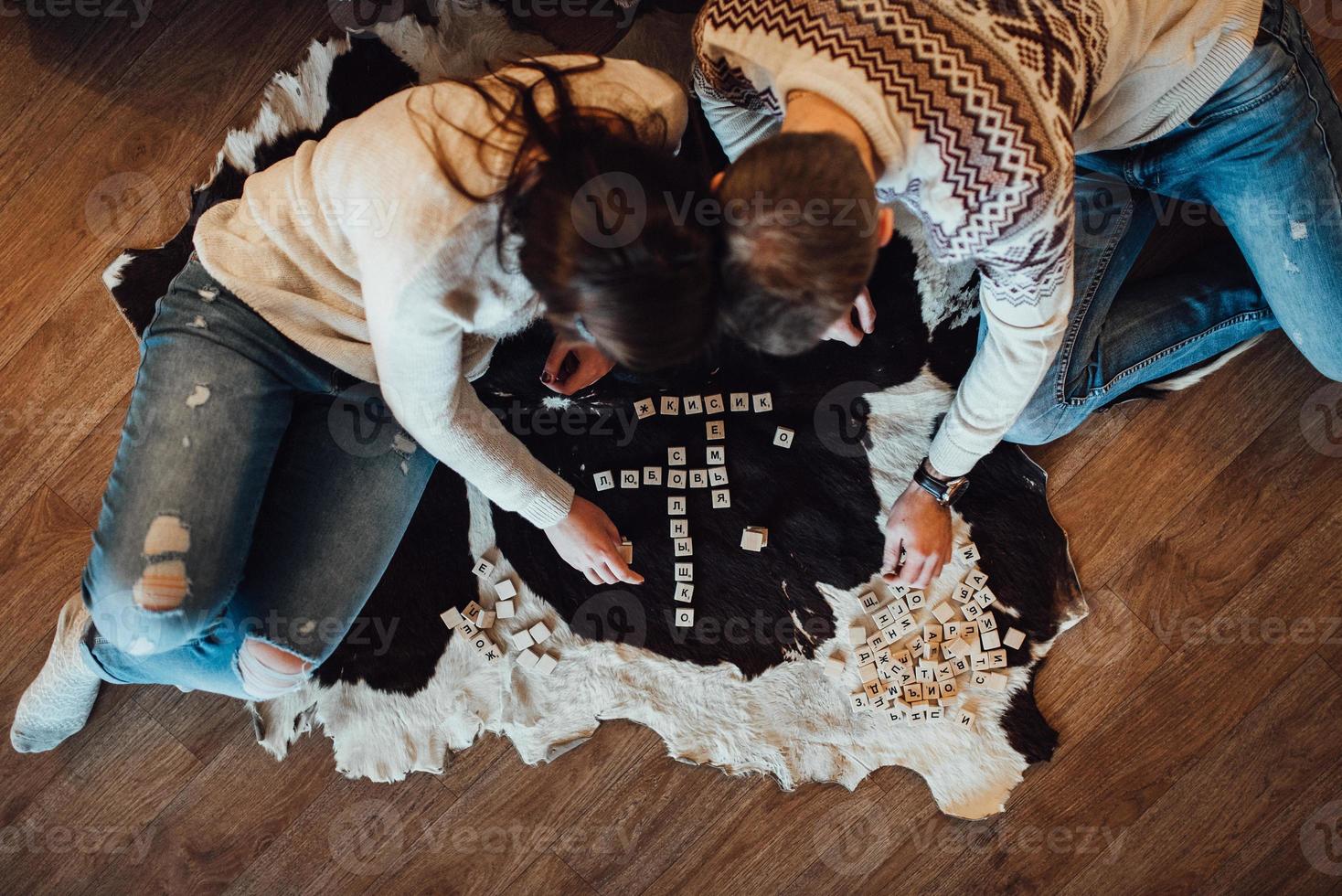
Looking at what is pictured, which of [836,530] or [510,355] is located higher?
[510,355]

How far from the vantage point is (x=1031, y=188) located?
98 cm

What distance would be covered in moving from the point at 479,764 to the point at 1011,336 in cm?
127

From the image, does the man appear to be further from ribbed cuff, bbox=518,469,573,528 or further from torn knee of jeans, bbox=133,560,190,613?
torn knee of jeans, bbox=133,560,190,613

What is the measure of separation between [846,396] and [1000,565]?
1.50ft

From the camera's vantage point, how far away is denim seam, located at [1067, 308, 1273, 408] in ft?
5.26

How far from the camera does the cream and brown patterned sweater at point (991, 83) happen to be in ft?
3.11

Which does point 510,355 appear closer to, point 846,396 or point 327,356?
point 327,356

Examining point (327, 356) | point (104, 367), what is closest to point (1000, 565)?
point (327, 356)

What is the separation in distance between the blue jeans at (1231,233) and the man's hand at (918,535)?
25 centimetres

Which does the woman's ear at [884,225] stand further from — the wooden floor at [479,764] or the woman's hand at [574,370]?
the wooden floor at [479,764]

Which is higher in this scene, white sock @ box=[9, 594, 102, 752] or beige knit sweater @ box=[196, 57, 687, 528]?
beige knit sweater @ box=[196, 57, 687, 528]

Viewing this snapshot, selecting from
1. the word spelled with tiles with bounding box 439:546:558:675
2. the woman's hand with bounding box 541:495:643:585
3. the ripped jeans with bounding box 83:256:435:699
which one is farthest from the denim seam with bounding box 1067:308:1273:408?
the ripped jeans with bounding box 83:256:435:699

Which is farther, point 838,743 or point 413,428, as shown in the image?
point 838,743

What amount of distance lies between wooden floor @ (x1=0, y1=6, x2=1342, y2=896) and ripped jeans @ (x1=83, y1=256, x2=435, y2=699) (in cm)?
→ 35
